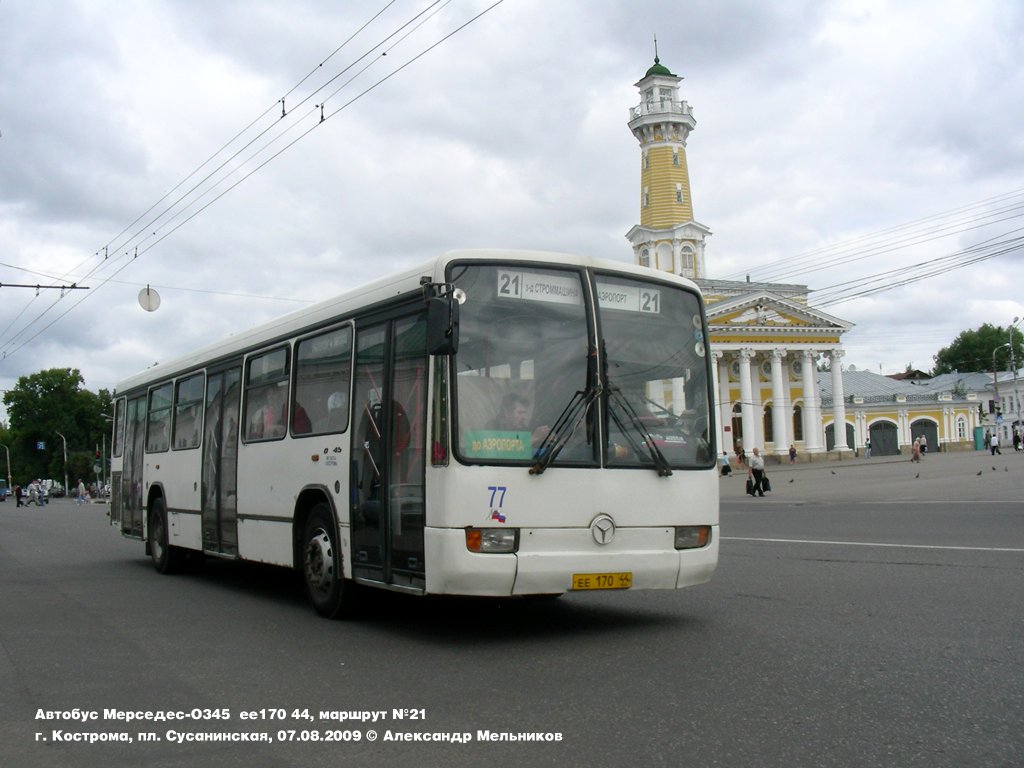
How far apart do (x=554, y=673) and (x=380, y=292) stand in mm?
3675

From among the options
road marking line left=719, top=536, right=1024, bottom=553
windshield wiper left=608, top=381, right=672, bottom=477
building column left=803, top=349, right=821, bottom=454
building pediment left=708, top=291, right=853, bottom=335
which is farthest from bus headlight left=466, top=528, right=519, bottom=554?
building column left=803, top=349, right=821, bottom=454

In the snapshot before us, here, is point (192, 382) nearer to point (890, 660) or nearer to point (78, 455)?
point (890, 660)

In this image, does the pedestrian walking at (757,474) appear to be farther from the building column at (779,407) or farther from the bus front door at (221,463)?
the building column at (779,407)

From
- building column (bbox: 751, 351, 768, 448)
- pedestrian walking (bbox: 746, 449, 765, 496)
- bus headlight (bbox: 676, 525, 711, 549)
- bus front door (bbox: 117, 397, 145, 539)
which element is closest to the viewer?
bus headlight (bbox: 676, 525, 711, 549)

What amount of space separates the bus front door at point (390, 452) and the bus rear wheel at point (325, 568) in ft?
1.47

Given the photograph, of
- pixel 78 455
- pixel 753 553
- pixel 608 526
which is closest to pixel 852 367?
pixel 78 455

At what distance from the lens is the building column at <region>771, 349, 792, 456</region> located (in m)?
87.9

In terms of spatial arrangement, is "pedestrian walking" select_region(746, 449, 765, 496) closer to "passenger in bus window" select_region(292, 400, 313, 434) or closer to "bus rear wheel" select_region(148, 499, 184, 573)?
"bus rear wheel" select_region(148, 499, 184, 573)

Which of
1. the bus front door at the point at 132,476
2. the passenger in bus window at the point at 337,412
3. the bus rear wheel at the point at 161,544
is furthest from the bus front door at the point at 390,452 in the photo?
the bus front door at the point at 132,476

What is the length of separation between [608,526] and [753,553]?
7385mm

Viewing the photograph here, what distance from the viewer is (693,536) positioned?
28.1 ft

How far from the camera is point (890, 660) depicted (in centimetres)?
689

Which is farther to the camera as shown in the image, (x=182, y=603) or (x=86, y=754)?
(x=182, y=603)

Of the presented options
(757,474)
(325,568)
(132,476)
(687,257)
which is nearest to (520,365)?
(325,568)
